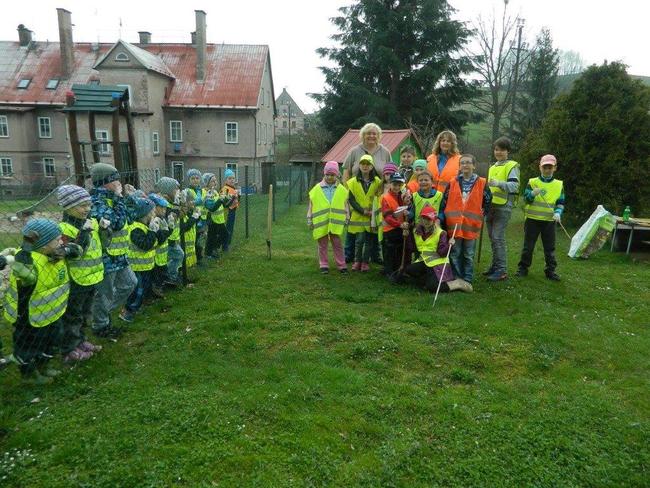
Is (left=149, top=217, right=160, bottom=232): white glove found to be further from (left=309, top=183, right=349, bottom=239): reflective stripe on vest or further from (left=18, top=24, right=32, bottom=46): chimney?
(left=18, top=24, right=32, bottom=46): chimney

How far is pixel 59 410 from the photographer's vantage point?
3752 mm

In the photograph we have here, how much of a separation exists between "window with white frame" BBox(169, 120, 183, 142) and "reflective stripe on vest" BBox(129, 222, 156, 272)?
29.3 m

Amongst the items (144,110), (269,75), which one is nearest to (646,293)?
(144,110)

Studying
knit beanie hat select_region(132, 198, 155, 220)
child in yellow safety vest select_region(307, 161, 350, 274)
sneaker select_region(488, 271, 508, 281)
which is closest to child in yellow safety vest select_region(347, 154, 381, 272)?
child in yellow safety vest select_region(307, 161, 350, 274)

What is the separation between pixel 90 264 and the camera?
4.52 metres

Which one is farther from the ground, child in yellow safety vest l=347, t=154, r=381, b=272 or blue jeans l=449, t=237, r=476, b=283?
child in yellow safety vest l=347, t=154, r=381, b=272

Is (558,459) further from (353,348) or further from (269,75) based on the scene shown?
(269,75)

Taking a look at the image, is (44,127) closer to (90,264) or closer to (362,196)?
(362,196)

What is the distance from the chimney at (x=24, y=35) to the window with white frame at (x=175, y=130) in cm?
1184

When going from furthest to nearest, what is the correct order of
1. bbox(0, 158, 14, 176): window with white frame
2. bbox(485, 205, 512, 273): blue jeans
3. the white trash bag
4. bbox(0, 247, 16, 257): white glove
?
bbox(0, 158, 14, 176): window with white frame < the white trash bag < bbox(485, 205, 512, 273): blue jeans < bbox(0, 247, 16, 257): white glove

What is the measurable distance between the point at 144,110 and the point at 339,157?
15.9 meters

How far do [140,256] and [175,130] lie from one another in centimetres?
2948

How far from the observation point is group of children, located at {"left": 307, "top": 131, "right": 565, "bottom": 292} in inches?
264

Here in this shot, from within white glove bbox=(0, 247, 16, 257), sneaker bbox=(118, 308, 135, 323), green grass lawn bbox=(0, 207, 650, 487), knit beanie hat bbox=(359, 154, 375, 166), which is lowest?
green grass lawn bbox=(0, 207, 650, 487)
